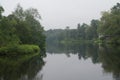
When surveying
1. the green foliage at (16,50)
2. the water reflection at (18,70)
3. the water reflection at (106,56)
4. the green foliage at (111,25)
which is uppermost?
the green foliage at (111,25)

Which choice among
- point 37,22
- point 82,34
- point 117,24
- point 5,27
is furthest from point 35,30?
point 82,34

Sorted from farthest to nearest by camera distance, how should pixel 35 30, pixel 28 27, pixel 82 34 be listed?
pixel 82 34 < pixel 35 30 < pixel 28 27

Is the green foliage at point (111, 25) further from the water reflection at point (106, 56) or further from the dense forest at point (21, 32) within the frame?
the dense forest at point (21, 32)

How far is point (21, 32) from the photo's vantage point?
227 ft

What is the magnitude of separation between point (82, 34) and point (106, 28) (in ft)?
261

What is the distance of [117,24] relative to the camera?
99625 millimetres

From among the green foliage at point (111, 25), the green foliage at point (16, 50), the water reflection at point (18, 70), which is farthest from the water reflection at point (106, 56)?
the green foliage at point (111, 25)

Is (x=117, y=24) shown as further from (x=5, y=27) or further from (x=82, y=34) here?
(x=82, y=34)

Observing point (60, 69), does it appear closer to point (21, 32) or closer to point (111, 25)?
point (21, 32)

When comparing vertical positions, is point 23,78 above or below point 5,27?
below

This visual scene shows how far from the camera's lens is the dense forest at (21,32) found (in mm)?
52531

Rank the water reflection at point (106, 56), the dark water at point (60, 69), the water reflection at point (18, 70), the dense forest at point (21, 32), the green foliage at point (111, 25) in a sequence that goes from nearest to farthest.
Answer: the dark water at point (60, 69) → the water reflection at point (18, 70) → the water reflection at point (106, 56) → the dense forest at point (21, 32) → the green foliage at point (111, 25)

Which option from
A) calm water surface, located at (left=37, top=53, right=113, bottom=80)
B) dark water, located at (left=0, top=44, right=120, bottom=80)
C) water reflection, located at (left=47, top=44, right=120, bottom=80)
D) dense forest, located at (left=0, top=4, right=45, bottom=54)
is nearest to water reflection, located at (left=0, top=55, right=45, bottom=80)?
dark water, located at (left=0, top=44, right=120, bottom=80)

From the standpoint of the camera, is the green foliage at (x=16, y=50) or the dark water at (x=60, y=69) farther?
the green foliage at (x=16, y=50)
